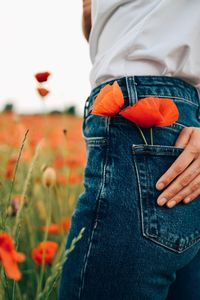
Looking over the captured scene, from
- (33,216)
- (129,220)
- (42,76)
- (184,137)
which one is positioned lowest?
(33,216)

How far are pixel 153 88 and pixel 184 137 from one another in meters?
0.10

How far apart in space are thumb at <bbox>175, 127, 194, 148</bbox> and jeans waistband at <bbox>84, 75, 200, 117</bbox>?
0.21ft

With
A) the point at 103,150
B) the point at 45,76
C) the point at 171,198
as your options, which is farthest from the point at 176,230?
the point at 45,76

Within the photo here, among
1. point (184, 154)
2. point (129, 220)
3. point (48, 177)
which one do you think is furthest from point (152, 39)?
point (48, 177)

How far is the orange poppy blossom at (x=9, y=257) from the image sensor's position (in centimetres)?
56

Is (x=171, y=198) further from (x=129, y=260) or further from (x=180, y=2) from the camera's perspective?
(x=180, y=2)

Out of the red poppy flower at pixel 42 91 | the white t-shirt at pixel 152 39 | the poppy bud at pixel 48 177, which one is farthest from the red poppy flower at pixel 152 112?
the red poppy flower at pixel 42 91

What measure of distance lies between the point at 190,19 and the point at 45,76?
43 cm

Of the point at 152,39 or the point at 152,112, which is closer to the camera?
the point at 152,112

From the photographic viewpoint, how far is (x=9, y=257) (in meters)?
0.58

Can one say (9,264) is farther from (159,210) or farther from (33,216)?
(33,216)

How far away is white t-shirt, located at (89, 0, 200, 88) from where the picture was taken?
0.88 m

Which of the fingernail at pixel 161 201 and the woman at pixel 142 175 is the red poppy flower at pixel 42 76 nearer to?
the woman at pixel 142 175

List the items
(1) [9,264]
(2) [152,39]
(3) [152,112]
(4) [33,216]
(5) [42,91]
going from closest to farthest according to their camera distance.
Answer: (1) [9,264]
(3) [152,112]
(2) [152,39]
(5) [42,91]
(4) [33,216]
